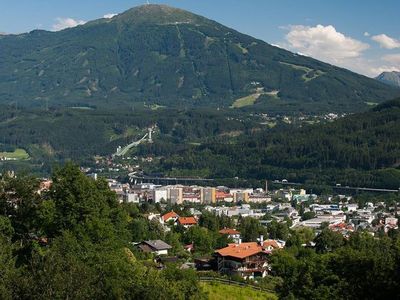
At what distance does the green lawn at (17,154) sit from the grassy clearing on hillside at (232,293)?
130 metres

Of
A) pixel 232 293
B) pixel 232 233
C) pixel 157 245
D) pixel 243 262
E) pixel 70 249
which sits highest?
pixel 70 249

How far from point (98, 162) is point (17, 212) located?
120969mm

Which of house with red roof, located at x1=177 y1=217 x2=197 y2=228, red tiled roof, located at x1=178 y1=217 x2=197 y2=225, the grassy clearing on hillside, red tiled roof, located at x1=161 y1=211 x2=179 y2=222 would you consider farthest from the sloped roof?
red tiled roof, located at x1=161 y1=211 x2=179 y2=222

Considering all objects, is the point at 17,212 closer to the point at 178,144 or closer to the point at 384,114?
the point at 384,114

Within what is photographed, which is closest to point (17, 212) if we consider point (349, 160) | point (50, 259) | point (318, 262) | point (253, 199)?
point (50, 259)

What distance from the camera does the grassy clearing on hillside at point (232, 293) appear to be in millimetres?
28309

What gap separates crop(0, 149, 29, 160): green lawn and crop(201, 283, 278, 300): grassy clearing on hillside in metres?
130

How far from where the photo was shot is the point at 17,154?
160 metres

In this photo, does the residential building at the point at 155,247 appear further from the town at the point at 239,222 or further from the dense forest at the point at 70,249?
the dense forest at the point at 70,249

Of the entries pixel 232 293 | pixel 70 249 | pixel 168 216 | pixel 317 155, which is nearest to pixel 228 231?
pixel 168 216

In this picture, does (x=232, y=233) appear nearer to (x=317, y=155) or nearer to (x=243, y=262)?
(x=243, y=262)

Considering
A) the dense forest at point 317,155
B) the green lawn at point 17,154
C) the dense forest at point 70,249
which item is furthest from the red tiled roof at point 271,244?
the green lawn at point 17,154

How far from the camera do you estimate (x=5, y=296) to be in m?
18.0

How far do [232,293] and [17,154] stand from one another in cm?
13832
